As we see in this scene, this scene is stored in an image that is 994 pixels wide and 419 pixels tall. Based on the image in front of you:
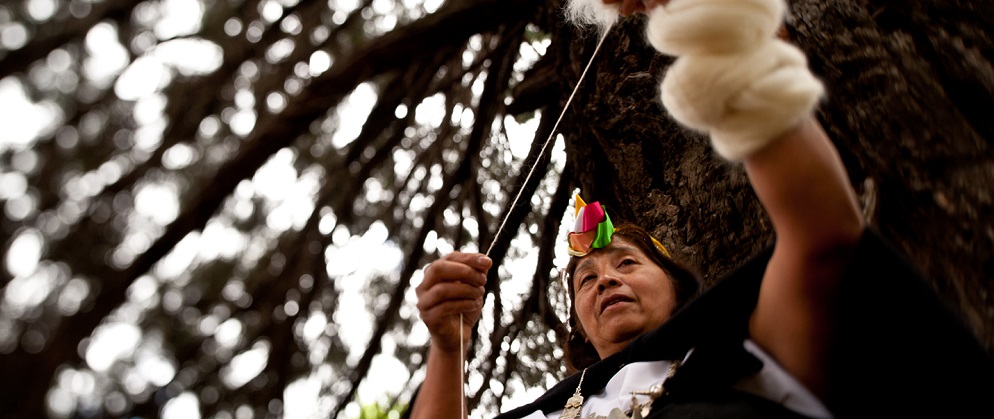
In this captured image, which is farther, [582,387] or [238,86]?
[238,86]

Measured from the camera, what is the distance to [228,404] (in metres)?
2.55

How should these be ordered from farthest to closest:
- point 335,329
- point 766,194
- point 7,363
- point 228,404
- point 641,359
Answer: point 335,329 → point 228,404 → point 7,363 → point 641,359 → point 766,194

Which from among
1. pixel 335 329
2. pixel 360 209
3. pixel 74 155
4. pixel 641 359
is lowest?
pixel 641 359

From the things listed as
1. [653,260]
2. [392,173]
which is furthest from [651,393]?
[392,173]

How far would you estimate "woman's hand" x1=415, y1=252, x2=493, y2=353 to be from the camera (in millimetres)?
1360

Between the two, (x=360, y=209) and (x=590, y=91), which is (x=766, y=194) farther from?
(x=360, y=209)

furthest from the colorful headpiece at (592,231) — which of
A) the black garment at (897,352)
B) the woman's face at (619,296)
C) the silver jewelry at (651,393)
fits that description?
the black garment at (897,352)

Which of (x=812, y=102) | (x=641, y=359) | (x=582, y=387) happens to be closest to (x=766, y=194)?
(x=812, y=102)

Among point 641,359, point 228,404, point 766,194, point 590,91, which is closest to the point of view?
point 766,194

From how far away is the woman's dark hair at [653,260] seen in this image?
1.74 meters

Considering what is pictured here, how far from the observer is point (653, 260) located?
5.97ft

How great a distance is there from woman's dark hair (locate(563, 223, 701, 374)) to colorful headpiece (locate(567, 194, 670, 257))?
0.03 meters

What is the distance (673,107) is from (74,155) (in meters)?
1.97

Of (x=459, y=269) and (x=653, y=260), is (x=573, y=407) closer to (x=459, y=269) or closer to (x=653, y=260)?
(x=459, y=269)
